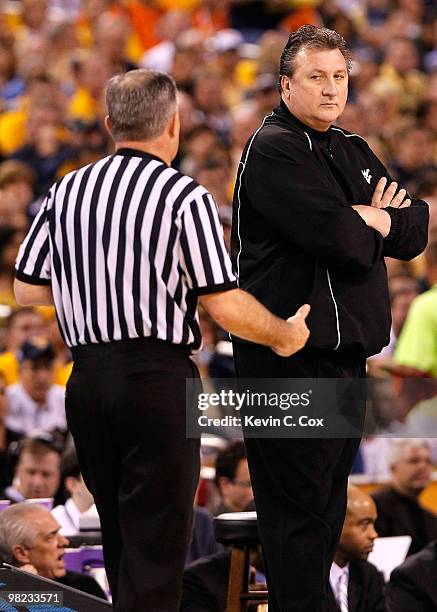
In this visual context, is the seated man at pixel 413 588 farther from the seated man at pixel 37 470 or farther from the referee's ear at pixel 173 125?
Result: the referee's ear at pixel 173 125

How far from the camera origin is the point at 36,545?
454 cm

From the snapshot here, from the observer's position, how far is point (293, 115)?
3.51 metres

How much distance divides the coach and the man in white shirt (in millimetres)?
3463

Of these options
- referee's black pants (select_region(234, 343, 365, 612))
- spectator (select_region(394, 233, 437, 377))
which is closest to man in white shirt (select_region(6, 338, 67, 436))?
spectator (select_region(394, 233, 437, 377))

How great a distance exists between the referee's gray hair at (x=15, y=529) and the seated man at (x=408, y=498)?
1695mm

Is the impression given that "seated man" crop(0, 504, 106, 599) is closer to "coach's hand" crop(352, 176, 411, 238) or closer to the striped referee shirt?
the striped referee shirt

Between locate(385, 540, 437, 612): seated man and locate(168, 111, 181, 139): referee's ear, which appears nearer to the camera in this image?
locate(168, 111, 181, 139): referee's ear

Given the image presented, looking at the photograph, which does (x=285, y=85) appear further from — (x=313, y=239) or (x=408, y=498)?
(x=408, y=498)

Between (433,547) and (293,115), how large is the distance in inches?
79.4

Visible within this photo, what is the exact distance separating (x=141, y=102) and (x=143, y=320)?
0.51 meters

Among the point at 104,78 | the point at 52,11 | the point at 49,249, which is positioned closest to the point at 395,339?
the point at 104,78

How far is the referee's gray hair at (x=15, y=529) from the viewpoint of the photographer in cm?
457

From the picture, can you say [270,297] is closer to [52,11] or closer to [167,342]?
[167,342]

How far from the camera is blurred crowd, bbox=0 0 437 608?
612 centimetres
